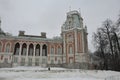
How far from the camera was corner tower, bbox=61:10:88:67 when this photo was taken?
3481 centimetres

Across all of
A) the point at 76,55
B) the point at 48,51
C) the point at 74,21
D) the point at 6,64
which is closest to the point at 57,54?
the point at 48,51

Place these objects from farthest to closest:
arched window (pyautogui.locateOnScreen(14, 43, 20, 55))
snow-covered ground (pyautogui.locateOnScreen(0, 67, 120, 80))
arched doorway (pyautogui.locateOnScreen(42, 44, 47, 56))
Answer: arched doorway (pyautogui.locateOnScreen(42, 44, 47, 56)) < arched window (pyautogui.locateOnScreen(14, 43, 20, 55)) < snow-covered ground (pyautogui.locateOnScreen(0, 67, 120, 80))

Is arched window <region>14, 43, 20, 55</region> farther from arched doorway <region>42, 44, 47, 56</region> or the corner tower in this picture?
the corner tower

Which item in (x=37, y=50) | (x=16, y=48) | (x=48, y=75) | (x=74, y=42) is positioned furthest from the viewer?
(x=37, y=50)

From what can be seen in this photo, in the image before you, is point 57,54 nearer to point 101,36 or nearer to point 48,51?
point 48,51

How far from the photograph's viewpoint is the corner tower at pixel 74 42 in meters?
34.8

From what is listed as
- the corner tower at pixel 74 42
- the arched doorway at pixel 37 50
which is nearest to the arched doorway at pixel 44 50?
the arched doorway at pixel 37 50

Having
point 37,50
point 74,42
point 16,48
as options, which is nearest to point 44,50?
point 37,50

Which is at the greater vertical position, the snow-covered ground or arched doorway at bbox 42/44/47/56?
arched doorway at bbox 42/44/47/56

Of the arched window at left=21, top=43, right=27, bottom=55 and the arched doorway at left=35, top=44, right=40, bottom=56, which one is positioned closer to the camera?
the arched window at left=21, top=43, right=27, bottom=55

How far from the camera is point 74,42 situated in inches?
1422

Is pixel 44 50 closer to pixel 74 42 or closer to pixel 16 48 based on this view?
pixel 16 48

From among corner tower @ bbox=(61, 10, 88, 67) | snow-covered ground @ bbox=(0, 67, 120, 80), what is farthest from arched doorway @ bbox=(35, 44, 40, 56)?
snow-covered ground @ bbox=(0, 67, 120, 80)

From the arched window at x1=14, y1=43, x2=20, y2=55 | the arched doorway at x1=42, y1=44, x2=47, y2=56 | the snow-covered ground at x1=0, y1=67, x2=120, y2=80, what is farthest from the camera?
the arched doorway at x1=42, y1=44, x2=47, y2=56
